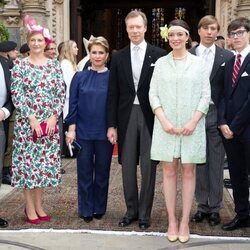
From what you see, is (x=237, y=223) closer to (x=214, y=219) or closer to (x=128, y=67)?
(x=214, y=219)

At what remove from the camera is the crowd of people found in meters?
4.73

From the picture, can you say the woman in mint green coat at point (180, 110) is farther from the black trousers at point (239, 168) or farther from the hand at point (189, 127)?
the black trousers at point (239, 168)

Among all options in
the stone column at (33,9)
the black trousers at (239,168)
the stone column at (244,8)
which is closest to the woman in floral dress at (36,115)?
the black trousers at (239,168)

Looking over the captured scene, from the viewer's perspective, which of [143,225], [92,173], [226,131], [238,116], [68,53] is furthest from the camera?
[68,53]

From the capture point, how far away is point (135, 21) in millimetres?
5031

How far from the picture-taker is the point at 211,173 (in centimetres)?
536

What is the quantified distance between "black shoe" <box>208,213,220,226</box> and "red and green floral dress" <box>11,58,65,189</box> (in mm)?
1480

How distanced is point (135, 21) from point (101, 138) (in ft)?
3.66

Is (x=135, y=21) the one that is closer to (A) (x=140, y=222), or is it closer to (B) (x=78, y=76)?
(B) (x=78, y=76)

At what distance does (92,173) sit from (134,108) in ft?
2.56

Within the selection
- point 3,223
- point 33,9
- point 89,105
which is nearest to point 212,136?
point 89,105

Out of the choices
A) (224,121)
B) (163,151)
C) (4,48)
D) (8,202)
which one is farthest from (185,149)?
(4,48)

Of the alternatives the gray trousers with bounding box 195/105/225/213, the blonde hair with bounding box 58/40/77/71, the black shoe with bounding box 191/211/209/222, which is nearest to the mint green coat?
the gray trousers with bounding box 195/105/225/213

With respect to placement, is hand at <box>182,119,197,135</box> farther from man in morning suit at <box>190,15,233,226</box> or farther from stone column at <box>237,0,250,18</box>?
stone column at <box>237,0,250,18</box>
